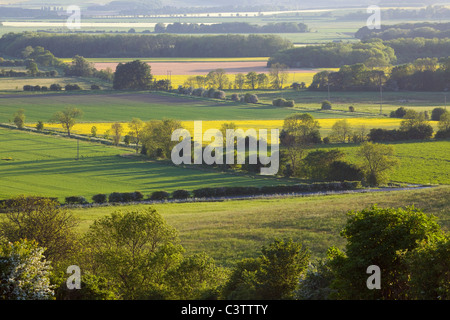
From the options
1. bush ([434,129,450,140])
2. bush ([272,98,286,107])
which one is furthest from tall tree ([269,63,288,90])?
bush ([434,129,450,140])

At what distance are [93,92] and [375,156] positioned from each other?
62124mm

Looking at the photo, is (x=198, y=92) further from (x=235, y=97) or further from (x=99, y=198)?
(x=99, y=198)

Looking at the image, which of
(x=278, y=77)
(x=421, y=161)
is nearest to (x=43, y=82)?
(x=278, y=77)

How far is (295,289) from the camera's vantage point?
1889 cm

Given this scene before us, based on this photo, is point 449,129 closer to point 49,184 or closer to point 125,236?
point 49,184

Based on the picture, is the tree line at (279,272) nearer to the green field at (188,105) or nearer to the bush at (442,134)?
the bush at (442,134)

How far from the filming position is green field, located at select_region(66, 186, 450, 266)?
33.0 metres

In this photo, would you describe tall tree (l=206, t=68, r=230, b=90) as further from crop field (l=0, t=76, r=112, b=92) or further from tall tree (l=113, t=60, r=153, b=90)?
crop field (l=0, t=76, r=112, b=92)

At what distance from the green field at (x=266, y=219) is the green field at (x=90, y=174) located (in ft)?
19.6

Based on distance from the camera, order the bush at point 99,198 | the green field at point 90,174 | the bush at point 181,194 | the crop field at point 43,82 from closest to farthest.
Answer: the bush at point 99,198 < the bush at point 181,194 < the green field at point 90,174 < the crop field at point 43,82

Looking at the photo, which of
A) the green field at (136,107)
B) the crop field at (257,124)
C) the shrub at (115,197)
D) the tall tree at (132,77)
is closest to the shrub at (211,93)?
the green field at (136,107)

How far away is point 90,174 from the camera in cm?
5488

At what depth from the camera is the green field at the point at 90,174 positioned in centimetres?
4994
